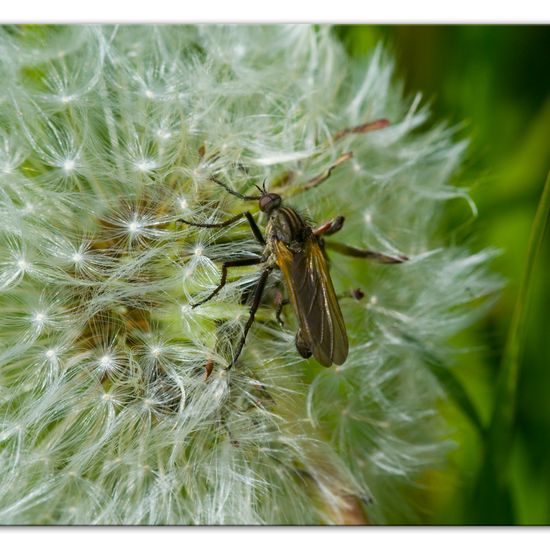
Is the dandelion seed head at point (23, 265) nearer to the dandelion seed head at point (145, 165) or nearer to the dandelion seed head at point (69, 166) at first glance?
the dandelion seed head at point (69, 166)

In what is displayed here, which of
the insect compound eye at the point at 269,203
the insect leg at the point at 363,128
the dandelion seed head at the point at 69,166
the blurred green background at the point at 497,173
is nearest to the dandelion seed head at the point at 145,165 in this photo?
the dandelion seed head at the point at 69,166

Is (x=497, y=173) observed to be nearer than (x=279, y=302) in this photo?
No

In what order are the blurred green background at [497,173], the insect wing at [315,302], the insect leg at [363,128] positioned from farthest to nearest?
the blurred green background at [497,173], the insect leg at [363,128], the insect wing at [315,302]

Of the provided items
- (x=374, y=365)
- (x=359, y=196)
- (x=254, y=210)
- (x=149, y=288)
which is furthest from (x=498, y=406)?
(x=149, y=288)

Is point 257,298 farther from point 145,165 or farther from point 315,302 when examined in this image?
point 145,165

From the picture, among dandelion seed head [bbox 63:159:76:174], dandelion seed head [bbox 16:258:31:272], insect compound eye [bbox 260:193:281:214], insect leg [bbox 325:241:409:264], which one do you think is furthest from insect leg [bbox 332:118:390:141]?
dandelion seed head [bbox 16:258:31:272]

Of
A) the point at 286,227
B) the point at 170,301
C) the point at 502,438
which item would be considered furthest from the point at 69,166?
the point at 502,438
